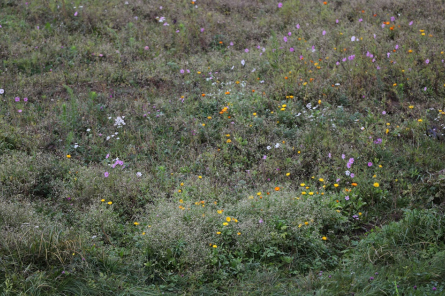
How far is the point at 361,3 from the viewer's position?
888 centimetres

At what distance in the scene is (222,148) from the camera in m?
5.64

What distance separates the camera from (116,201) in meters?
4.70

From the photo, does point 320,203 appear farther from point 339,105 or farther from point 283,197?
point 339,105

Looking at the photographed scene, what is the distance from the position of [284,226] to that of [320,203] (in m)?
0.64

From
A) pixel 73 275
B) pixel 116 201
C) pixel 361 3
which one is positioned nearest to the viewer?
pixel 73 275

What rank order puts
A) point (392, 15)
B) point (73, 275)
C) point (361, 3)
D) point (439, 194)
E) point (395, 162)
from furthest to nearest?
point (361, 3) < point (392, 15) < point (395, 162) < point (439, 194) < point (73, 275)

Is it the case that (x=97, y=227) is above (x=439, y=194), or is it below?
below

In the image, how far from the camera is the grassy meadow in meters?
3.63

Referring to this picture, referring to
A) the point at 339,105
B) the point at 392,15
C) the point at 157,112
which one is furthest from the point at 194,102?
the point at 392,15

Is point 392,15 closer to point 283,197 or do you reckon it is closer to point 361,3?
point 361,3

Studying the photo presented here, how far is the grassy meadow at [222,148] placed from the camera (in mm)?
3627

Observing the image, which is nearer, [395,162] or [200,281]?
[200,281]

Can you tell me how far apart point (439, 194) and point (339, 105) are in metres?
2.36

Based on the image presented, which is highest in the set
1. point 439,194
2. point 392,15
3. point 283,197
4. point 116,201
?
point 392,15
